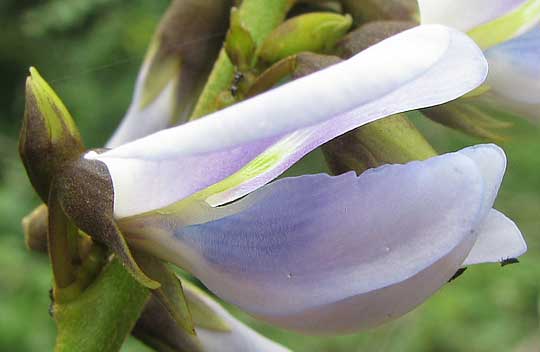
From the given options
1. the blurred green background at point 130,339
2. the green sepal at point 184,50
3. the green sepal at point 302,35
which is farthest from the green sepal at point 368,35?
the blurred green background at point 130,339

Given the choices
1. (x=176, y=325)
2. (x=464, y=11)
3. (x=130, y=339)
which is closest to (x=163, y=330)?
(x=176, y=325)

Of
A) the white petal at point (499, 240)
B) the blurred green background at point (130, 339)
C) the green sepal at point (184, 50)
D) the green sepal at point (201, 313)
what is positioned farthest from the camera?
the blurred green background at point (130, 339)

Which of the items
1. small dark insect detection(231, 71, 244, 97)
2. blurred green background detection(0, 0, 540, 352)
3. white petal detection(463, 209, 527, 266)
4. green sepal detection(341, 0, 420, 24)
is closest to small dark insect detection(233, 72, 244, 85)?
small dark insect detection(231, 71, 244, 97)

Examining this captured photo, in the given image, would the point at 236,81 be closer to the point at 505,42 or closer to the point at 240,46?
the point at 240,46

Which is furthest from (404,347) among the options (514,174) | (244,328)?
(244,328)

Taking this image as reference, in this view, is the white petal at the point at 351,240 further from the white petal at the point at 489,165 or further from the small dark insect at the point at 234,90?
the small dark insect at the point at 234,90

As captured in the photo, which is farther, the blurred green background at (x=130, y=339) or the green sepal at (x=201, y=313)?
the blurred green background at (x=130, y=339)

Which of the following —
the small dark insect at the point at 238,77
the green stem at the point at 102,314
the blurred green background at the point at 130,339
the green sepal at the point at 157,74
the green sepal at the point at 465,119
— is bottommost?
the blurred green background at the point at 130,339
